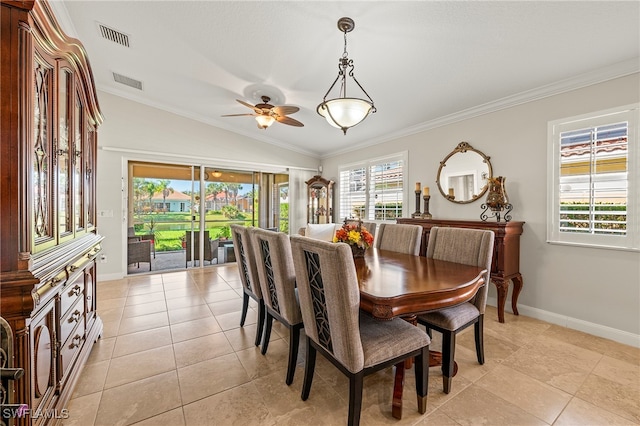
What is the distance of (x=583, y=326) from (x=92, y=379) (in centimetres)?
435

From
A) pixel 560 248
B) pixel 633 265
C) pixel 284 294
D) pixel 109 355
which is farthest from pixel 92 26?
pixel 633 265

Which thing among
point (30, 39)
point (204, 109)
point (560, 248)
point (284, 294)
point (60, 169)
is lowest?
point (284, 294)

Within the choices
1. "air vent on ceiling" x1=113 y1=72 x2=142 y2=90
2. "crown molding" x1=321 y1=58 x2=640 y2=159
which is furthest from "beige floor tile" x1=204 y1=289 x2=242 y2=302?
"crown molding" x1=321 y1=58 x2=640 y2=159

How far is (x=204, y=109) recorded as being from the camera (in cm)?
488

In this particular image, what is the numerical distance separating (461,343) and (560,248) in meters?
1.53

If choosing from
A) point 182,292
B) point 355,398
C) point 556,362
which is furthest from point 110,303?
point 556,362

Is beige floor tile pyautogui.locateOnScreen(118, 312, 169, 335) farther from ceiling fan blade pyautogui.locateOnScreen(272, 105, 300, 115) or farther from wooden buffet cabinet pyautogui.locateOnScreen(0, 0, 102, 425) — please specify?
ceiling fan blade pyautogui.locateOnScreen(272, 105, 300, 115)

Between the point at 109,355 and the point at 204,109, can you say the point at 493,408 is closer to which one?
the point at 109,355

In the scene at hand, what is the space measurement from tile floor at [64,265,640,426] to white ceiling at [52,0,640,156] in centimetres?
258

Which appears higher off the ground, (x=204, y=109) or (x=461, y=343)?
(x=204, y=109)

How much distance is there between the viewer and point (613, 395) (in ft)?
5.96

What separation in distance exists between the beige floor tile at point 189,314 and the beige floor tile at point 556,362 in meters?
3.01

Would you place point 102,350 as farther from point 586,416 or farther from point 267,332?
point 586,416

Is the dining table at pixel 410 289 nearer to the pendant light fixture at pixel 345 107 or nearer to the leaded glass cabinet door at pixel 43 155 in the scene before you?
the pendant light fixture at pixel 345 107
